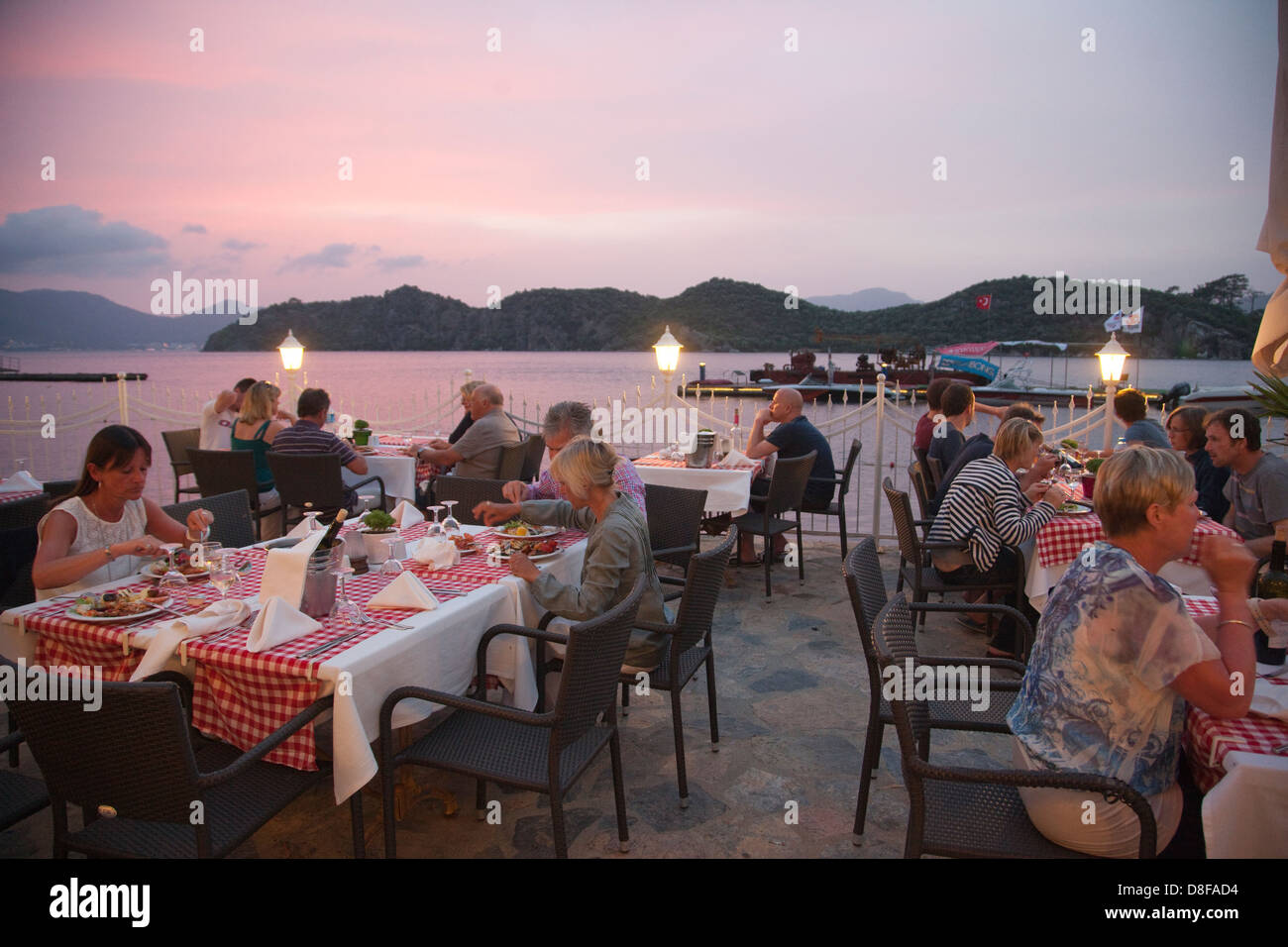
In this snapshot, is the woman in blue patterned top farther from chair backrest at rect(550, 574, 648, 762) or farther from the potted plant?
the potted plant

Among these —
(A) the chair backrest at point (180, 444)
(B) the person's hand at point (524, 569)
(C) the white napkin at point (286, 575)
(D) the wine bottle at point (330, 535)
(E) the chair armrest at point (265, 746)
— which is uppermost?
(A) the chair backrest at point (180, 444)

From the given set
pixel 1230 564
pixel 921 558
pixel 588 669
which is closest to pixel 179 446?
pixel 588 669

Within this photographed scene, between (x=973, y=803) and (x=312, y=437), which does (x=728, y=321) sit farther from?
(x=973, y=803)

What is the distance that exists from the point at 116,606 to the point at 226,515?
1333 mm

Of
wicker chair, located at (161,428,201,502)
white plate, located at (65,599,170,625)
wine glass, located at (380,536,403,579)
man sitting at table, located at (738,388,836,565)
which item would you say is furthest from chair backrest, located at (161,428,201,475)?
man sitting at table, located at (738,388,836,565)

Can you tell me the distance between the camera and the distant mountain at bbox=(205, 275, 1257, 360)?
46.5 m

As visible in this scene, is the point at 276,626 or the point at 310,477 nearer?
the point at 276,626

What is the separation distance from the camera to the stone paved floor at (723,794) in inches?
103

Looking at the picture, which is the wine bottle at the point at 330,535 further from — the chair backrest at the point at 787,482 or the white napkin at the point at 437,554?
the chair backrest at the point at 787,482

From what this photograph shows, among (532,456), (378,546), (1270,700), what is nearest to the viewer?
(1270,700)

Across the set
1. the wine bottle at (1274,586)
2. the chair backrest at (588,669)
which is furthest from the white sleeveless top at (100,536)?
the wine bottle at (1274,586)

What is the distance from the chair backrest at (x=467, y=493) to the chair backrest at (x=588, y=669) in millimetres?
2131

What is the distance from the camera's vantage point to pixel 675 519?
14.0ft
